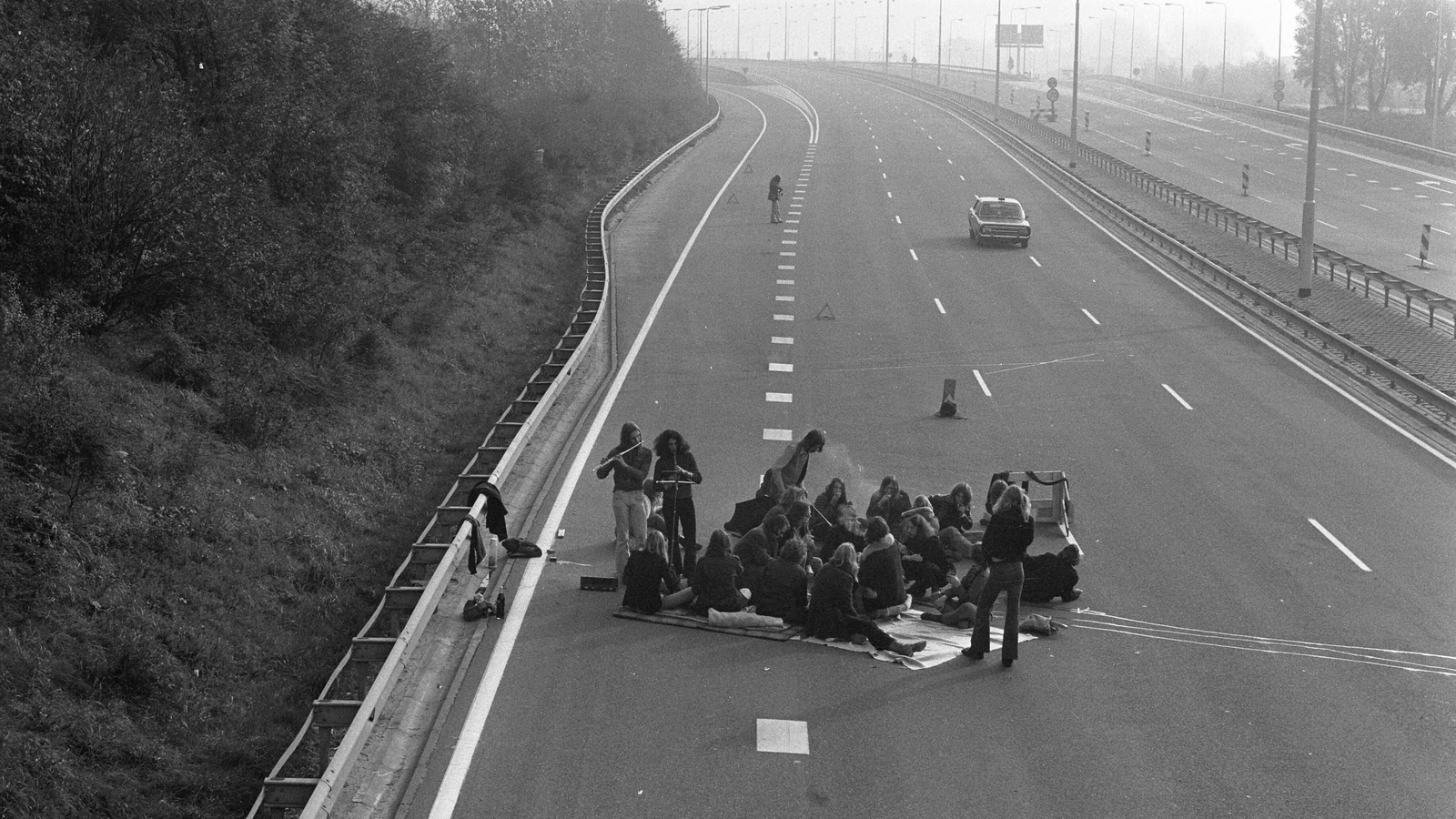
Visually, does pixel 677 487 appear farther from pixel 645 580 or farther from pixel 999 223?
pixel 999 223

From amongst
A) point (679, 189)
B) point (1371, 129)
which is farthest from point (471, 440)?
point (1371, 129)

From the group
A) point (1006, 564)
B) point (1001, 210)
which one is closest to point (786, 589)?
point (1006, 564)

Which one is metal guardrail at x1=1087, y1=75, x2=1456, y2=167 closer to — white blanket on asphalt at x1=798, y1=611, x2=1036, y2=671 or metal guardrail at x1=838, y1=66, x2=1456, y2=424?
metal guardrail at x1=838, y1=66, x2=1456, y2=424

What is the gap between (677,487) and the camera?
50.8 feet

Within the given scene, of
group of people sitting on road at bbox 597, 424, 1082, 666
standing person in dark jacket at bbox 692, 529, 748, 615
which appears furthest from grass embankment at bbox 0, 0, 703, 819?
standing person in dark jacket at bbox 692, 529, 748, 615

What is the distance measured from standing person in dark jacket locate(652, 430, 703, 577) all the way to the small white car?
28.2m

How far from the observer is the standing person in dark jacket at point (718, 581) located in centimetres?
1357

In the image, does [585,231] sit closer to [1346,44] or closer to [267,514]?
[267,514]

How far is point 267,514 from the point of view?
16.1 metres

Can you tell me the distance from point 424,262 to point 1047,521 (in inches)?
736

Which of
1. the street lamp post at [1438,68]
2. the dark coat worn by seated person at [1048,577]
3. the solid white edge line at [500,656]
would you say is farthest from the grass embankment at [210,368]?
the street lamp post at [1438,68]

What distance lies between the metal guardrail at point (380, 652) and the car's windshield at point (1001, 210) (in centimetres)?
2439

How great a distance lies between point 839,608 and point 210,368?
10.3 meters

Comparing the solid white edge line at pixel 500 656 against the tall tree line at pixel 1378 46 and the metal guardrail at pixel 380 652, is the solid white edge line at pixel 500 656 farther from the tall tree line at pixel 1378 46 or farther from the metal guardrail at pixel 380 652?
the tall tree line at pixel 1378 46
